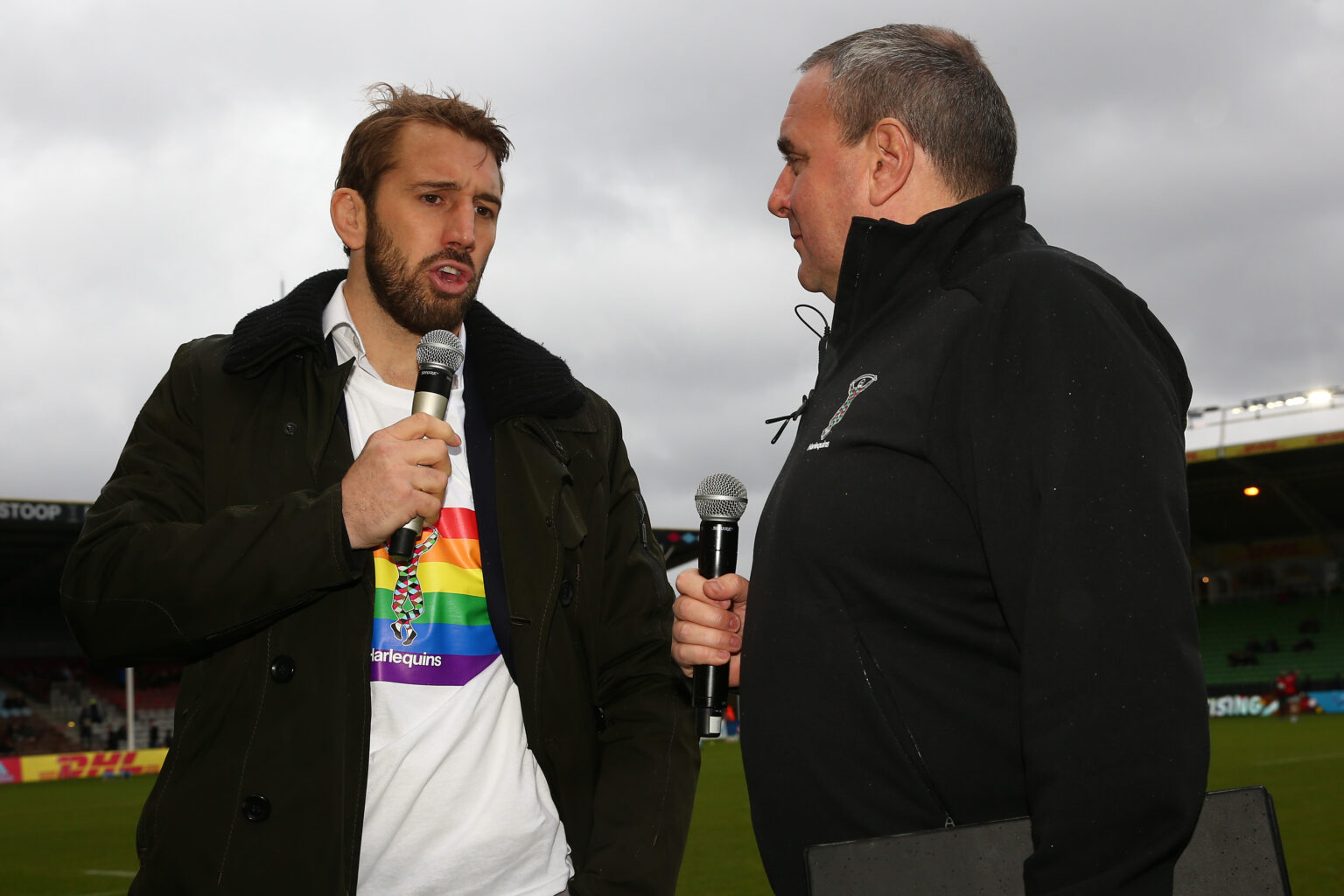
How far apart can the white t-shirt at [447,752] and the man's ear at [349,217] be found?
0.62 m

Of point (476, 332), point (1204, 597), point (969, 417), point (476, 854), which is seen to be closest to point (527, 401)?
point (476, 332)

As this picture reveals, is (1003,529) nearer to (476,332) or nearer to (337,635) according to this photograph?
(337,635)

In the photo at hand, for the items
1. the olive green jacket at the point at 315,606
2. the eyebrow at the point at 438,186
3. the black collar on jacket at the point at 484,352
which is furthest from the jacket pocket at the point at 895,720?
the eyebrow at the point at 438,186

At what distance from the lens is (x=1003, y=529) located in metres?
1.82

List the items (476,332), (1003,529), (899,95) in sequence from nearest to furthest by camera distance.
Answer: (1003,529) → (899,95) → (476,332)

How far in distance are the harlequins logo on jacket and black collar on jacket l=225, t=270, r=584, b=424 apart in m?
1.22

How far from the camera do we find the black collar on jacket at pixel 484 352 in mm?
2938

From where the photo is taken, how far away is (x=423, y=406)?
8.69ft

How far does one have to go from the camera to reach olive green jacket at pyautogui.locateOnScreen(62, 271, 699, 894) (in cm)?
254

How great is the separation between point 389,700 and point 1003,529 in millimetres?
1586

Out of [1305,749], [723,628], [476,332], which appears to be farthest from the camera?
[1305,749]

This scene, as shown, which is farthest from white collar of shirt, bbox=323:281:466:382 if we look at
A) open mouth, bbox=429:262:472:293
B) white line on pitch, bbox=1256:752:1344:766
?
white line on pitch, bbox=1256:752:1344:766

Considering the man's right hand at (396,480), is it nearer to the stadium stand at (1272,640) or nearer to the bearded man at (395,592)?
the bearded man at (395,592)

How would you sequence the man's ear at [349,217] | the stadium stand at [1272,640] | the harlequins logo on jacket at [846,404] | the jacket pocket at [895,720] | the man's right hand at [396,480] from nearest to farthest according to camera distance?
the jacket pocket at [895,720] → the harlequins logo on jacket at [846,404] → the man's right hand at [396,480] → the man's ear at [349,217] → the stadium stand at [1272,640]
